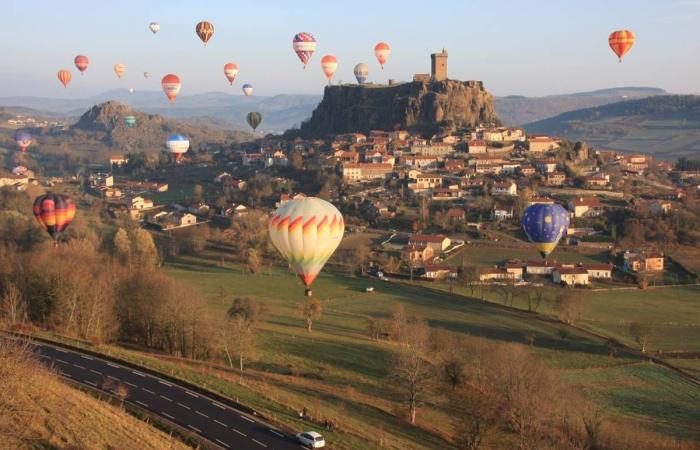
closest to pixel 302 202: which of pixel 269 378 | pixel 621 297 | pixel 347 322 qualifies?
pixel 269 378

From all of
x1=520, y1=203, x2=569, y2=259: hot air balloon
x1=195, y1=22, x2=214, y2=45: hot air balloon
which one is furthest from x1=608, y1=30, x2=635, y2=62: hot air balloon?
x1=195, y1=22, x2=214, y2=45: hot air balloon

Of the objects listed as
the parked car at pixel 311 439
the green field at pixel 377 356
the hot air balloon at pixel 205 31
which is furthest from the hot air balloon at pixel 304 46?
the parked car at pixel 311 439

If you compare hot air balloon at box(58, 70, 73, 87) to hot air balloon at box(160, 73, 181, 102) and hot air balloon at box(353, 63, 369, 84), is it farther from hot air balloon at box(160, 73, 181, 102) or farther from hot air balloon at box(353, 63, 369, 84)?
hot air balloon at box(353, 63, 369, 84)

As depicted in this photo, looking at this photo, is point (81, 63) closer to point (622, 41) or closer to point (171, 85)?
point (171, 85)

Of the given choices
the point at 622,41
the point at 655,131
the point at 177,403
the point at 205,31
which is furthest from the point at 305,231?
the point at 655,131

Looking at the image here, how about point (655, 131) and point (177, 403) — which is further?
point (655, 131)

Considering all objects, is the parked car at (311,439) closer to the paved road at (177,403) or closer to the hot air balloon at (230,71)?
the paved road at (177,403)
